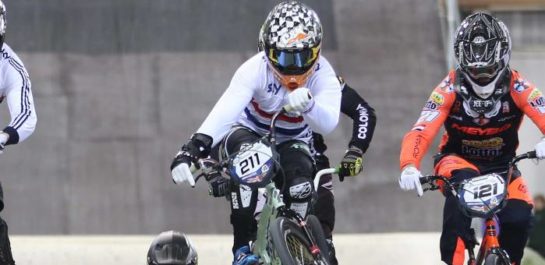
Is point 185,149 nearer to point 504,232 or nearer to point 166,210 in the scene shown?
point 504,232

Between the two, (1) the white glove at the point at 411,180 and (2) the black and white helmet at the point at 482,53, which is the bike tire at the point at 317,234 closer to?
(1) the white glove at the point at 411,180

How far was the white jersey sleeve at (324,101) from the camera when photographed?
32.3ft

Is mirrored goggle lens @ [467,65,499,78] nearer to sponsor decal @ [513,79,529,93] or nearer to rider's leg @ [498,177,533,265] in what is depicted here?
sponsor decal @ [513,79,529,93]

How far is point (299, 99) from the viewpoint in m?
9.42

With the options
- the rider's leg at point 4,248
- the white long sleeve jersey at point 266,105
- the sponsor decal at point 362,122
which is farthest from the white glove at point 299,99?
the rider's leg at point 4,248

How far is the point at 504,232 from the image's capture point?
32.7 ft

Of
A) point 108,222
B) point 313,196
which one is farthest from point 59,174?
point 313,196

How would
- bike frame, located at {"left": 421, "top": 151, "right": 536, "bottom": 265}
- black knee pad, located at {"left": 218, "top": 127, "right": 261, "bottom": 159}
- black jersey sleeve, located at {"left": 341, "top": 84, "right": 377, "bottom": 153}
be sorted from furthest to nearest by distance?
black jersey sleeve, located at {"left": 341, "top": 84, "right": 377, "bottom": 153} < black knee pad, located at {"left": 218, "top": 127, "right": 261, "bottom": 159} < bike frame, located at {"left": 421, "top": 151, "right": 536, "bottom": 265}

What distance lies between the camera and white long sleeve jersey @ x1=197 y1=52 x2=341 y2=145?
9.82 meters

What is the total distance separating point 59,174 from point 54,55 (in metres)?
1.56

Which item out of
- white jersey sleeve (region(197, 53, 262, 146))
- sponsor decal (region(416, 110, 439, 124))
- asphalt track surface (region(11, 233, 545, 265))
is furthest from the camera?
asphalt track surface (region(11, 233, 545, 265))

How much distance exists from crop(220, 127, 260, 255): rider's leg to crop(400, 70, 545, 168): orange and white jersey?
1.00 metres

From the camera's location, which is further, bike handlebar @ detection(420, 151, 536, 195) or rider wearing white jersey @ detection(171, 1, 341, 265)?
rider wearing white jersey @ detection(171, 1, 341, 265)

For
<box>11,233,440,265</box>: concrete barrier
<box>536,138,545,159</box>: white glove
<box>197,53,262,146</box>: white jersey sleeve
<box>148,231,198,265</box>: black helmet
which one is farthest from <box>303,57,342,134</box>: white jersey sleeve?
<box>11,233,440,265</box>: concrete barrier
